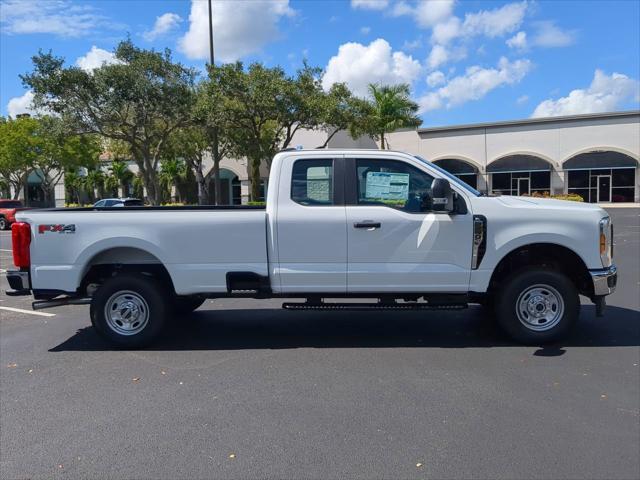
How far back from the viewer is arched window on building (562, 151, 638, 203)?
39094 millimetres

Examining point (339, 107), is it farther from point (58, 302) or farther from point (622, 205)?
point (622, 205)

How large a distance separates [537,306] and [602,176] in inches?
1520

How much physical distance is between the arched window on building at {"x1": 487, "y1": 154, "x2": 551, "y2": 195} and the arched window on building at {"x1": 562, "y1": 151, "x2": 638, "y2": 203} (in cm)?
156

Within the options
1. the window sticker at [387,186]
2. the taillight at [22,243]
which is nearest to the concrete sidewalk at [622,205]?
the window sticker at [387,186]

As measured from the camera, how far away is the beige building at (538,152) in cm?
3884

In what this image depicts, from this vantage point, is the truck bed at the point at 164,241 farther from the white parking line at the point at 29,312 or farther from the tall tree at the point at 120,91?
the tall tree at the point at 120,91

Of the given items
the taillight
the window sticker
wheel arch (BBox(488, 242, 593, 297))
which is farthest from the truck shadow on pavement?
the window sticker

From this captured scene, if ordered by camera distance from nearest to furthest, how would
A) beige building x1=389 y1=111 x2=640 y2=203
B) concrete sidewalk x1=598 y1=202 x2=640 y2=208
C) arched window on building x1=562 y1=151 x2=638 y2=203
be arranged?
concrete sidewalk x1=598 y1=202 x2=640 y2=208 < beige building x1=389 y1=111 x2=640 y2=203 < arched window on building x1=562 y1=151 x2=638 y2=203

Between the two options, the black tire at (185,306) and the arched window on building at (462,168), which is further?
the arched window on building at (462,168)

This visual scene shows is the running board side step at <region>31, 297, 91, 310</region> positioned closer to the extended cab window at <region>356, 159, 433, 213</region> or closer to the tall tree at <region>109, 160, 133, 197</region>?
the extended cab window at <region>356, 159, 433, 213</region>

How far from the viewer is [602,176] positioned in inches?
1564

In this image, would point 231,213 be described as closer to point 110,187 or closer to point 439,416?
point 439,416

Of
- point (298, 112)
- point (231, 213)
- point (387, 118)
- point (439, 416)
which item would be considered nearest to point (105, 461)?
point (439, 416)

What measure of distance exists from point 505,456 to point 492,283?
288 centimetres
